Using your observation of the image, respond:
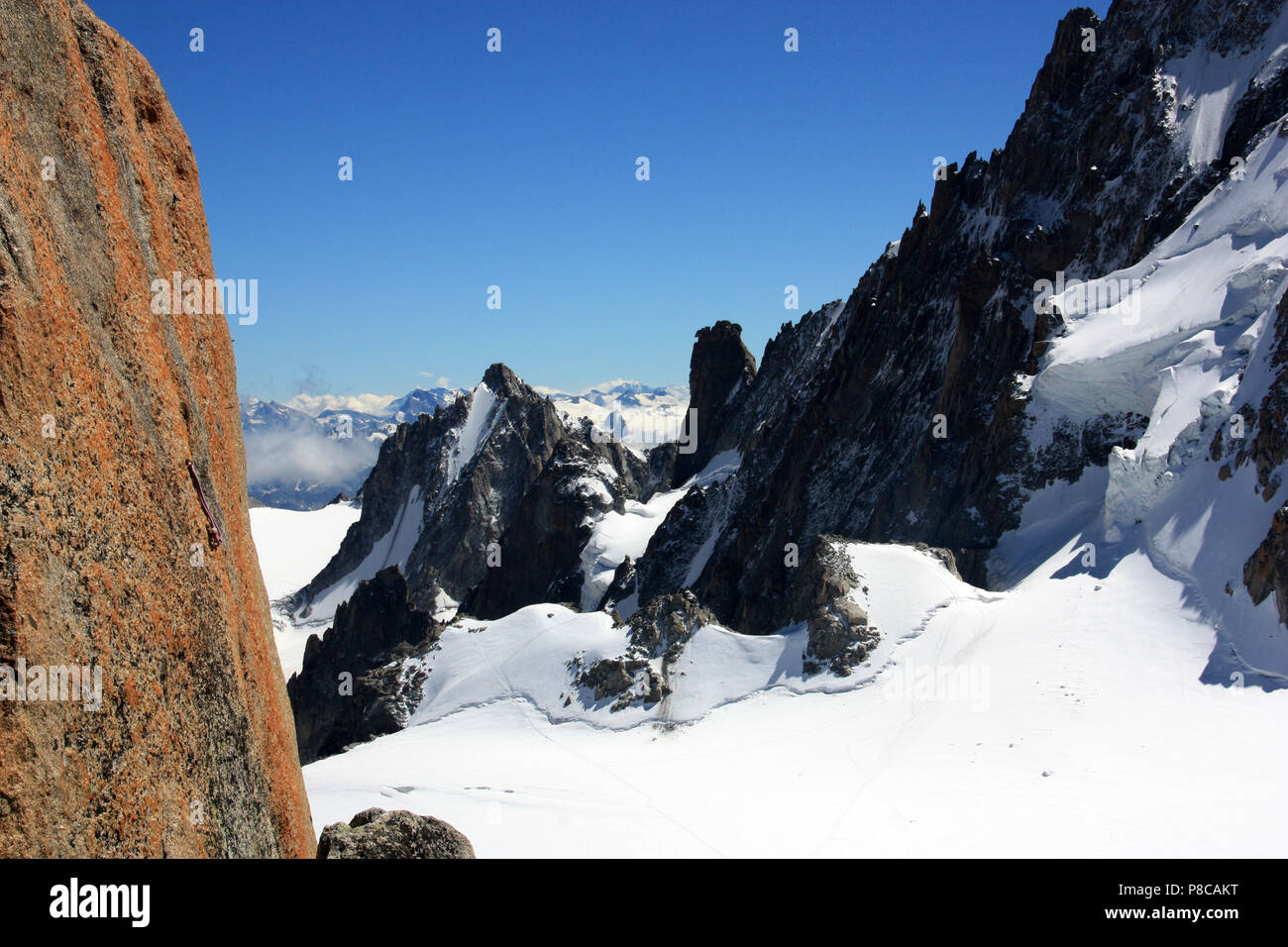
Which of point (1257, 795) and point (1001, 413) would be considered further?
point (1001, 413)

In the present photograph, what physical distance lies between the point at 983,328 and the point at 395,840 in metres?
43.0

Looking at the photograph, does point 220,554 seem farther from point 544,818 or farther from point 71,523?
point 544,818

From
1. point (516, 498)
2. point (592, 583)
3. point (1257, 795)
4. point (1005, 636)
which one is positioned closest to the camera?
point (1257, 795)

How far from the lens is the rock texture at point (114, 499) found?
5.89 meters

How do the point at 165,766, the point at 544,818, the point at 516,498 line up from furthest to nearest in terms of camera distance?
1. the point at 516,498
2. the point at 544,818
3. the point at 165,766

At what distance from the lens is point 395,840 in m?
9.77

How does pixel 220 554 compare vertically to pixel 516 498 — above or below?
above

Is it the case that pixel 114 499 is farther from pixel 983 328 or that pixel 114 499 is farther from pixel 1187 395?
pixel 983 328

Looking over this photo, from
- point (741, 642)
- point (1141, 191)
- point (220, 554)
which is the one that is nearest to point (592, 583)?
point (741, 642)

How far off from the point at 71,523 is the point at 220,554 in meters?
2.66

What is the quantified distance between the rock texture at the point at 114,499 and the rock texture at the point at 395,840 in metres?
0.48

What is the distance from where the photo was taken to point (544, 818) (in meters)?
22.1

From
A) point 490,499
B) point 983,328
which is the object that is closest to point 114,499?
point 983,328
